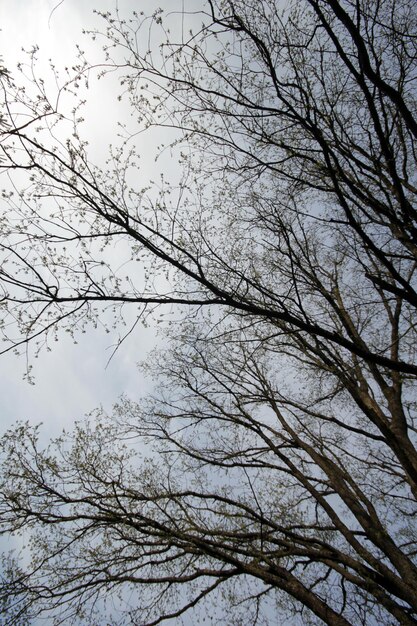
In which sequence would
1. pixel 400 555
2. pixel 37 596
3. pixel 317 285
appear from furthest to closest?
pixel 317 285 < pixel 37 596 < pixel 400 555

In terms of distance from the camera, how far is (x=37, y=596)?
5.67m

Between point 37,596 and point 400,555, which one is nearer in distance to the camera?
point 400,555

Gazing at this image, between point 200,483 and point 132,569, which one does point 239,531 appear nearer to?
point 200,483

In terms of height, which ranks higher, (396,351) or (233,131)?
(233,131)

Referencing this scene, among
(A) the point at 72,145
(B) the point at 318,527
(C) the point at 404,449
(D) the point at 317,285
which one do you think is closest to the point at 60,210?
(A) the point at 72,145

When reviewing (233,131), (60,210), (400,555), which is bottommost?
(400,555)

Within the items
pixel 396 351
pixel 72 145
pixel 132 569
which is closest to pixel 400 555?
pixel 396 351

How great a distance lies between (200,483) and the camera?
24.5ft

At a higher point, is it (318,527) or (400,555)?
(318,527)

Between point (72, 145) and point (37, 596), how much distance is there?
649cm

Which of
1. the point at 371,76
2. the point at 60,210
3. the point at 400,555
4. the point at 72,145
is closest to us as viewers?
the point at 371,76

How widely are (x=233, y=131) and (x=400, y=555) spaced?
6.39 m

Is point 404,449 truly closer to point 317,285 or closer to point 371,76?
point 317,285

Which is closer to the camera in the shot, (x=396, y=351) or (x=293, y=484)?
(x=396, y=351)
